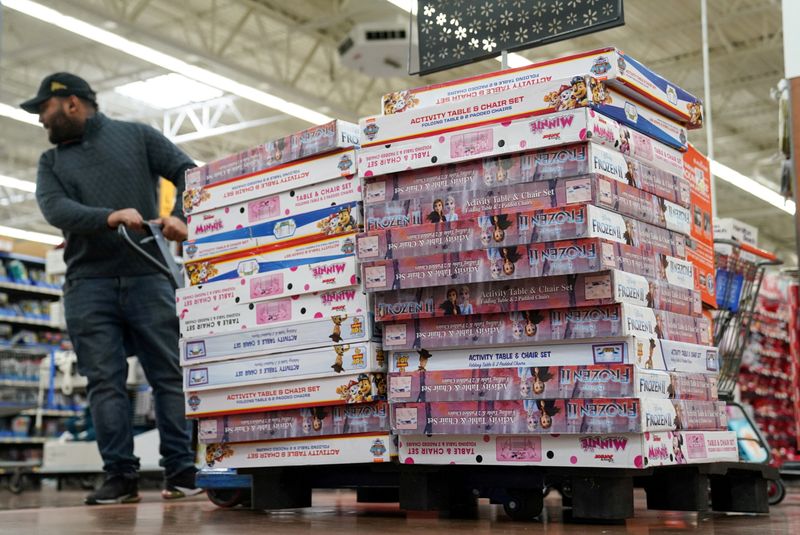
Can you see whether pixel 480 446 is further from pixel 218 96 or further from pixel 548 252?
pixel 218 96

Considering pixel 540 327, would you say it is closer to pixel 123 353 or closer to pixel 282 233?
pixel 282 233

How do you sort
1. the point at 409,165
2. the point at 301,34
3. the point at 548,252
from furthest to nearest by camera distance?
the point at 301,34 < the point at 409,165 < the point at 548,252

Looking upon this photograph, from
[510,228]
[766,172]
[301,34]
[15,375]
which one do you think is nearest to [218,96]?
[301,34]

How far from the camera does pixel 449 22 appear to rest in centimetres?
333

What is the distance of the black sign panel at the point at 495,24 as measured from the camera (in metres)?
2.99

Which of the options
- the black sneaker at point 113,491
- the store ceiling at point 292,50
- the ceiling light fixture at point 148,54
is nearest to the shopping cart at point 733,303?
the black sneaker at point 113,491

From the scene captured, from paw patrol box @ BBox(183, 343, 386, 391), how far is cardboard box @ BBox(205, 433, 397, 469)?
195 mm

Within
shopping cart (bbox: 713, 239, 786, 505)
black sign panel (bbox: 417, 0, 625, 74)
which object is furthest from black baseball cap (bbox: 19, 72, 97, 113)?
shopping cart (bbox: 713, 239, 786, 505)

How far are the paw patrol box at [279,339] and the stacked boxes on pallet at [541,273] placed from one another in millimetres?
134

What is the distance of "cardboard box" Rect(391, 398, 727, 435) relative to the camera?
2324mm

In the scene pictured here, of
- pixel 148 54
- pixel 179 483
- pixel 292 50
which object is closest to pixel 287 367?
pixel 179 483

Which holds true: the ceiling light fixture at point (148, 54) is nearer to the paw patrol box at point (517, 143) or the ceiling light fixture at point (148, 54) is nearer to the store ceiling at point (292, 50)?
the store ceiling at point (292, 50)

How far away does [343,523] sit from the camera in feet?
8.71

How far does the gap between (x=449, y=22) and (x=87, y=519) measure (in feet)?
6.52
